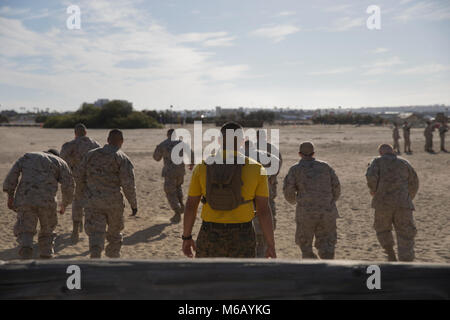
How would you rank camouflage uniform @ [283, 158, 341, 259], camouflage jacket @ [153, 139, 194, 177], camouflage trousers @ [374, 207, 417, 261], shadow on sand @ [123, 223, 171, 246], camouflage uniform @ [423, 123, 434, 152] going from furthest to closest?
camouflage uniform @ [423, 123, 434, 152] < camouflage jacket @ [153, 139, 194, 177] < shadow on sand @ [123, 223, 171, 246] < camouflage trousers @ [374, 207, 417, 261] < camouflage uniform @ [283, 158, 341, 259]

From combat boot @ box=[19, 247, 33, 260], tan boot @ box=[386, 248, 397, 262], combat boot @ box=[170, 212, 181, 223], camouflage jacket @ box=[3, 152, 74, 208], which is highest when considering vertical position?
camouflage jacket @ box=[3, 152, 74, 208]

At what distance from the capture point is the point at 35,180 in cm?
512

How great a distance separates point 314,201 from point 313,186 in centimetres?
20

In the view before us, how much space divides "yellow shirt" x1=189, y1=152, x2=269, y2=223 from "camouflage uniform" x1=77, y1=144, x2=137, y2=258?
2.10m

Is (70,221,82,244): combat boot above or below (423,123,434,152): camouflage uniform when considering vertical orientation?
below

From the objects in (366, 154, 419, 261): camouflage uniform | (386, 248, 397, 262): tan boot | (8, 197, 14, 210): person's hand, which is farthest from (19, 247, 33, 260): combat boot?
(386, 248, 397, 262): tan boot

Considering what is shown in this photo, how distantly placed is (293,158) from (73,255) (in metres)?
16.2

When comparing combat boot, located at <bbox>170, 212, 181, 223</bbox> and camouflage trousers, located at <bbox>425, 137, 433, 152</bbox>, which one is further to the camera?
camouflage trousers, located at <bbox>425, 137, 433, 152</bbox>

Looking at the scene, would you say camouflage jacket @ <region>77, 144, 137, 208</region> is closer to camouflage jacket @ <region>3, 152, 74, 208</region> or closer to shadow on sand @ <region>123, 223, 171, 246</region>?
camouflage jacket @ <region>3, 152, 74, 208</region>

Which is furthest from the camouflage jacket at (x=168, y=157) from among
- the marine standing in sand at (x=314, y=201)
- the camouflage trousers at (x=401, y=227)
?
the camouflage trousers at (x=401, y=227)

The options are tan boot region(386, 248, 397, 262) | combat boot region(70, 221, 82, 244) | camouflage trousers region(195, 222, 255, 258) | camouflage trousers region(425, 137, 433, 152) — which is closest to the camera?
camouflage trousers region(195, 222, 255, 258)

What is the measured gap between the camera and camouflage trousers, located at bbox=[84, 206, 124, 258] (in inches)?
200

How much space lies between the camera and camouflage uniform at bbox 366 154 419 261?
5.21 meters
